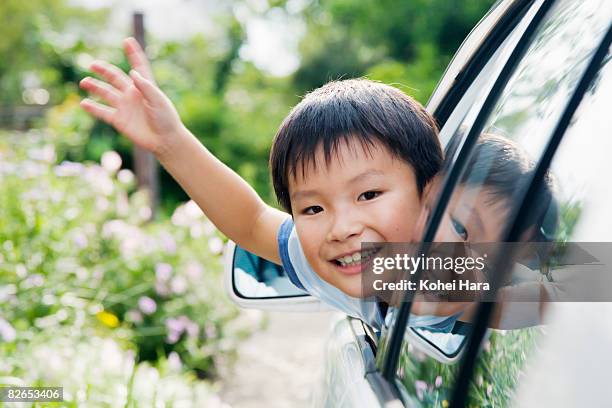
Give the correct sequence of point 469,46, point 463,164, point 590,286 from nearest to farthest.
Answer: point 590,286 < point 463,164 < point 469,46

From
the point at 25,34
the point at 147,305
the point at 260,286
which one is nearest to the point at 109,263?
the point at 147,305

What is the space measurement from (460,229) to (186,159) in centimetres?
78

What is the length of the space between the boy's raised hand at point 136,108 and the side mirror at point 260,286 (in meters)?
0.35

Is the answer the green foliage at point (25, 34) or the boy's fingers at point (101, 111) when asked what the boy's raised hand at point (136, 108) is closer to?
the boy's fingers at point (101, 111)

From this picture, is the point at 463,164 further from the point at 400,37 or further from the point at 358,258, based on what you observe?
the point at 400,37

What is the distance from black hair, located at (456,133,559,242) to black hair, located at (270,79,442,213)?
22 cm

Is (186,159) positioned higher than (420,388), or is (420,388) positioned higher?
(186,159)

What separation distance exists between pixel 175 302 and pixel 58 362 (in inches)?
62.3

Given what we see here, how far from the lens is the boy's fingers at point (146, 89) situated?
5.69ft

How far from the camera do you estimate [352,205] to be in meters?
1.36

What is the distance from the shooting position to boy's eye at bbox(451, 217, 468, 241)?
114cm

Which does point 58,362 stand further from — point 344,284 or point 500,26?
point 500,26

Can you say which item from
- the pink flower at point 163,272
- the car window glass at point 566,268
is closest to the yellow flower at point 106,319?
the pink flower at point 163,272

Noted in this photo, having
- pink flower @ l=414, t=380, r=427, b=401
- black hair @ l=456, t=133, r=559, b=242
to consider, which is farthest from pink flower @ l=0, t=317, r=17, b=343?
black hair @ l=456, t=133, r=559, b=242
